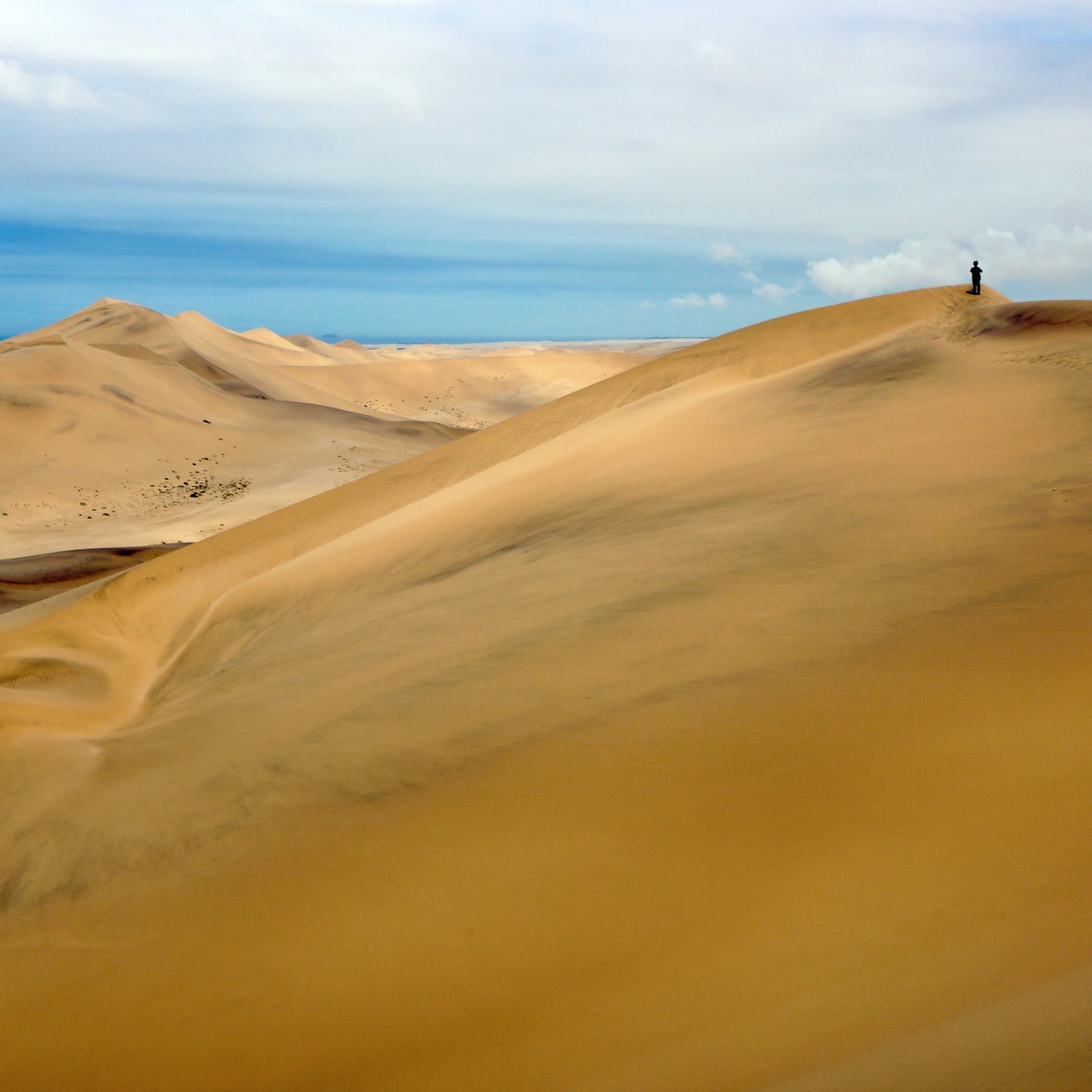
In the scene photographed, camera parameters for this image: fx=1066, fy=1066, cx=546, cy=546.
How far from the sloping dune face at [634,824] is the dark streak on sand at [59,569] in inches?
327

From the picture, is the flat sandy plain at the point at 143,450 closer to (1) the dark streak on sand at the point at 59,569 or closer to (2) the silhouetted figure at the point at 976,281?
(1) the dark streak on sand at the point at 59,569

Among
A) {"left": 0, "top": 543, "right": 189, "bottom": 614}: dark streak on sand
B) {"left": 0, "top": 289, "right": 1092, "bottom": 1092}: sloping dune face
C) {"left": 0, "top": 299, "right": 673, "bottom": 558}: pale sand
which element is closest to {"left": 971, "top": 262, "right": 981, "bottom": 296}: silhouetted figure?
{"left": 0, "top": 289, "right": 1092, "bottom": 1092}: sloping dune face

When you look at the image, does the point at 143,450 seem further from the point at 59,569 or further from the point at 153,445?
the point at 59,569

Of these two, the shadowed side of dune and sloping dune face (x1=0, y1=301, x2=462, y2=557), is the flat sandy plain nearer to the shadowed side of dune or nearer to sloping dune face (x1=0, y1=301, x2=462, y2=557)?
sloping dune face (x1=0, y1=301, x2=462, y2=557)

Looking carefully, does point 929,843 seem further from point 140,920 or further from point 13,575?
point 13,575

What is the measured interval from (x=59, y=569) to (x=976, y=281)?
478 inches

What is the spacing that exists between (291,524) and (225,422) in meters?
19.4

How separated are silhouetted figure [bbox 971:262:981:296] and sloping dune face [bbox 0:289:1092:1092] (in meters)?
5.58

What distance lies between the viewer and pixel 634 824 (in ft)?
9.82

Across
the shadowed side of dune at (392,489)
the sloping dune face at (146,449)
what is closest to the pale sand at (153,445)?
the sloping dune face at (146,449)

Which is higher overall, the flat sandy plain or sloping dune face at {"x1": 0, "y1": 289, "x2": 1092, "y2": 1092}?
the flat sandy plain

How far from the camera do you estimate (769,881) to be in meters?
2.69

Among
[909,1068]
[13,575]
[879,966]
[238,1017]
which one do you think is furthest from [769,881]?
[13,575]

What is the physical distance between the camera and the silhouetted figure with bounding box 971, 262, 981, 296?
10.9 meters
